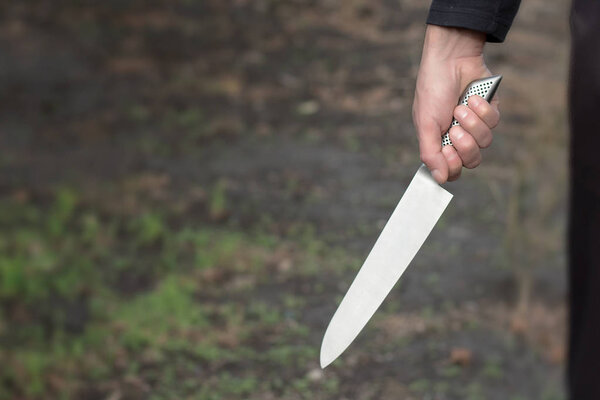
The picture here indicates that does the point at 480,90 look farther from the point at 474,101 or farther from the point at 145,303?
the point at 145,303

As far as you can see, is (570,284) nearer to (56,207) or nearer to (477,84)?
(477,84)

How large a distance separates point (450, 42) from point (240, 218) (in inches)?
124

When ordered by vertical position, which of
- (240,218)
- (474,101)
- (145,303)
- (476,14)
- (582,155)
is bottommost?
(240,218)

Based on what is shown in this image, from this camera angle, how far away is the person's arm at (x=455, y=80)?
1.65 m

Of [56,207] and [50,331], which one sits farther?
[56,207]

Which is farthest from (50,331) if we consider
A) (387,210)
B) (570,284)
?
(570,284)

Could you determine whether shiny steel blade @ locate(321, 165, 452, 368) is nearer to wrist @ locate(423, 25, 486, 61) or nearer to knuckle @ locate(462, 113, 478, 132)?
knuckle @ locate(462, 113, 478, 132)

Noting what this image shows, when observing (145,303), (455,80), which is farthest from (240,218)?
(455,80)

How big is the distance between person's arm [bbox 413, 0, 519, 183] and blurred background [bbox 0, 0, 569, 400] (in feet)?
5.66

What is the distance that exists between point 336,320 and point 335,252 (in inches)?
107

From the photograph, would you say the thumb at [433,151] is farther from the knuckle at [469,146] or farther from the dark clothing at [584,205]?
the dark clothing at [584,205]

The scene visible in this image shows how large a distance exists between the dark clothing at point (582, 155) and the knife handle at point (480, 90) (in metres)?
0.12

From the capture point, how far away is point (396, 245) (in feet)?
5.46

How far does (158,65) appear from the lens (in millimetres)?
6672
